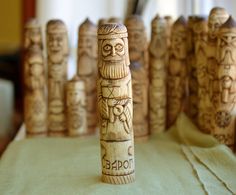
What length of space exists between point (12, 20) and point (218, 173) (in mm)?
2674

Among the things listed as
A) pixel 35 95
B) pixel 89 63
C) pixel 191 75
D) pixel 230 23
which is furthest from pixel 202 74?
pixel 35 95

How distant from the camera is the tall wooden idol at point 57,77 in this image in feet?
4.19

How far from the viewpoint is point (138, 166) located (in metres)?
1.06

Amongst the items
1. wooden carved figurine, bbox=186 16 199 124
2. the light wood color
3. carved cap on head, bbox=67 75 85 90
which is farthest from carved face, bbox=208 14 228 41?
carved cap on head, bbox=67 75 85 90

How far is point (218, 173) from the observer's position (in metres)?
0.98

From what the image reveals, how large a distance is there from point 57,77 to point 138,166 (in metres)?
0.35

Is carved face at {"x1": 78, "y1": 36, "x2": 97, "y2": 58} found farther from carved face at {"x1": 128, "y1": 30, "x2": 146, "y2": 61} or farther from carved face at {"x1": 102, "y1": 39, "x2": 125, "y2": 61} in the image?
carved face at {"x1": 102, "y1": 39, "x2": 125, "y2": 61}

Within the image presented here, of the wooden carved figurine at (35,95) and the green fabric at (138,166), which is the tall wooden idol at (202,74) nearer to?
the green fabric at (138,166)

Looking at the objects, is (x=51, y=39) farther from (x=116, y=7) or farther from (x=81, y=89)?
(x=116, y=7)

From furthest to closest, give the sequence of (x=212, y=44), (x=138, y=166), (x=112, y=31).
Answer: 1. (x=212, y=44)
2. (x=138, y=166)
3. (x=112, y=31)

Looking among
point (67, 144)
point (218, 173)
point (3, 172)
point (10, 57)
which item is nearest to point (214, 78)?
point (218, 173)

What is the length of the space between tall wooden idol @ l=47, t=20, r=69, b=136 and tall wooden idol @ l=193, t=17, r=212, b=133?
0.30 metres

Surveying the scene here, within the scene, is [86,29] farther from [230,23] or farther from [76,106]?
[230,23]

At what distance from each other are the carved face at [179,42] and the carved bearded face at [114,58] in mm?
346
